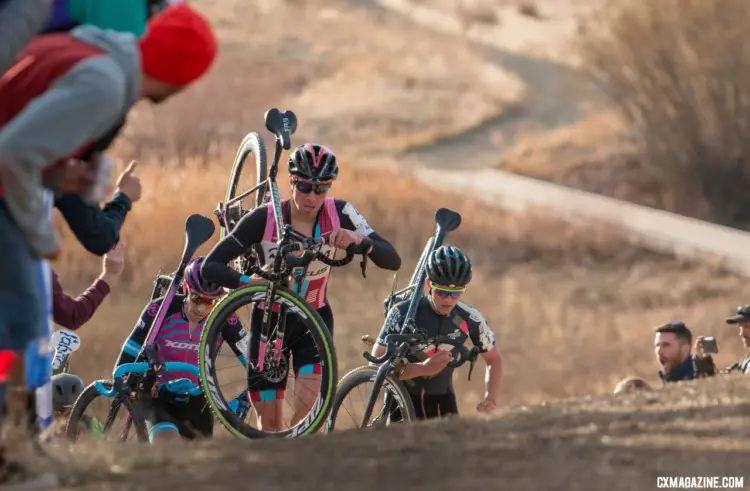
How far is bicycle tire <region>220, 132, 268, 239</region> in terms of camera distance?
30.6 feet

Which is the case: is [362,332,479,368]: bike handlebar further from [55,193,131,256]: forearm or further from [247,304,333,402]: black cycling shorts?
[55,193,131,256]: forearm

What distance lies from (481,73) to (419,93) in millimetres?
3480

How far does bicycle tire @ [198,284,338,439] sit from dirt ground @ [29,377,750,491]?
63 centimetres

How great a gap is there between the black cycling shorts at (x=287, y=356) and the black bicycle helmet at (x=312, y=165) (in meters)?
0.80

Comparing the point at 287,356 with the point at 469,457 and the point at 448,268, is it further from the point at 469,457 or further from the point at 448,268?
the point at 469,457

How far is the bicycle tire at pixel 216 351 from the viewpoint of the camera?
7.32m

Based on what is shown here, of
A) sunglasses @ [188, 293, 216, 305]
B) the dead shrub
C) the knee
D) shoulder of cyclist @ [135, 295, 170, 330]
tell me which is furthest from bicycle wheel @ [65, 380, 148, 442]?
the dead shrub

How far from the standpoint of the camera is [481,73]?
40781 millimetres

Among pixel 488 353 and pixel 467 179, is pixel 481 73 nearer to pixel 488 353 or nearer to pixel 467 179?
pixel 467 179

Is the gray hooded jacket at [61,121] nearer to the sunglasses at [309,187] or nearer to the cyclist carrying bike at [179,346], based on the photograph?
the sunglasses at [309,187]

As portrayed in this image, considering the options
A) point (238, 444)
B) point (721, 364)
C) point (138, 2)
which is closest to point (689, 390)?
point (238, 444)

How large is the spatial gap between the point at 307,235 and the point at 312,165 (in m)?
0.37

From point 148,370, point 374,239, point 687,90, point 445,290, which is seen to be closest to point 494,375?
point 445,290

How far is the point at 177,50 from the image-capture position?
492 cm
